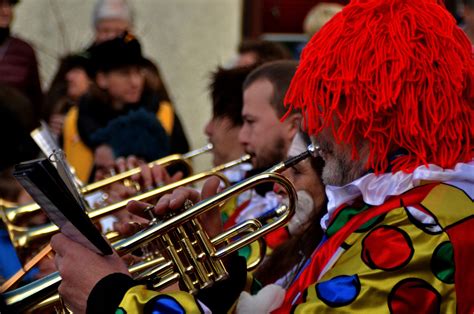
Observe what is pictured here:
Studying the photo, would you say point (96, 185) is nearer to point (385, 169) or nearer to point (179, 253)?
point (179, 253)

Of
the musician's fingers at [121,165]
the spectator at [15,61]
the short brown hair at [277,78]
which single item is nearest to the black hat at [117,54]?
the spectator at [15,61]

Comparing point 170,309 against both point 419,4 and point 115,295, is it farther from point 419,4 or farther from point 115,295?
point 419,4

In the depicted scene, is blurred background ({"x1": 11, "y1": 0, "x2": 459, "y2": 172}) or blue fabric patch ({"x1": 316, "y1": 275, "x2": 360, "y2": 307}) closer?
blue fabric patch ({"x1": 316, "y1": 275, "x2": 360, "y2": 307})

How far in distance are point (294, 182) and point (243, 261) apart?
334 mm

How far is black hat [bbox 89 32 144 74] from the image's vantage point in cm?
540

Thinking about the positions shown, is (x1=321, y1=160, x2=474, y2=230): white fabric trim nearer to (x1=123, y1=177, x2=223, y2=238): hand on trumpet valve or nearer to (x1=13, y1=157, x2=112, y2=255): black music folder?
(x1=123, y1=177, x2=223, y2=238): hand on trumpet valve

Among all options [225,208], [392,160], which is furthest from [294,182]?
[225,208]

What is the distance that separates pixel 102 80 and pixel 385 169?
2.98 meters

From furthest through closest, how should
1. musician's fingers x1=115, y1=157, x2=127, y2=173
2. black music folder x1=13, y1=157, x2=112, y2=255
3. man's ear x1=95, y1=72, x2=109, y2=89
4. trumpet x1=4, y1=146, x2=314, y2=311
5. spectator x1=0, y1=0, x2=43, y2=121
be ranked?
1. spectator x1=0, y1=0, x2=43, y2=121
2. man's ear x1=95, y1=72, x2=109, y2=89
3. musician's fingers x1=115, y1=157, x2=127, y2=173
4. trumpet x1=4, y1=146, x2=314, y2=311
5. black music folder x1=13, y1=157, x2=112, y2=255

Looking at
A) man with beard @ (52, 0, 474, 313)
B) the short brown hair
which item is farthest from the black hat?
man with beard @ (52, 0, 474, 313)

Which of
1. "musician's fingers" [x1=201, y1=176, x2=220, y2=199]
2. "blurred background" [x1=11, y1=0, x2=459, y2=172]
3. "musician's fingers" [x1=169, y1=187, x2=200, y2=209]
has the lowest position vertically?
"blurred background" [x1=11, y1=0, x2=459, y2=172]

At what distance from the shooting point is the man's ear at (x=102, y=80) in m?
5.40

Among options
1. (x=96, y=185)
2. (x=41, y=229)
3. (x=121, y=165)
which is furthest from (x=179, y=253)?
(x=121, y=165)

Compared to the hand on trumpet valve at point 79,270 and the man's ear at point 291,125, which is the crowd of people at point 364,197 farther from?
the man's ear at point 291,125
